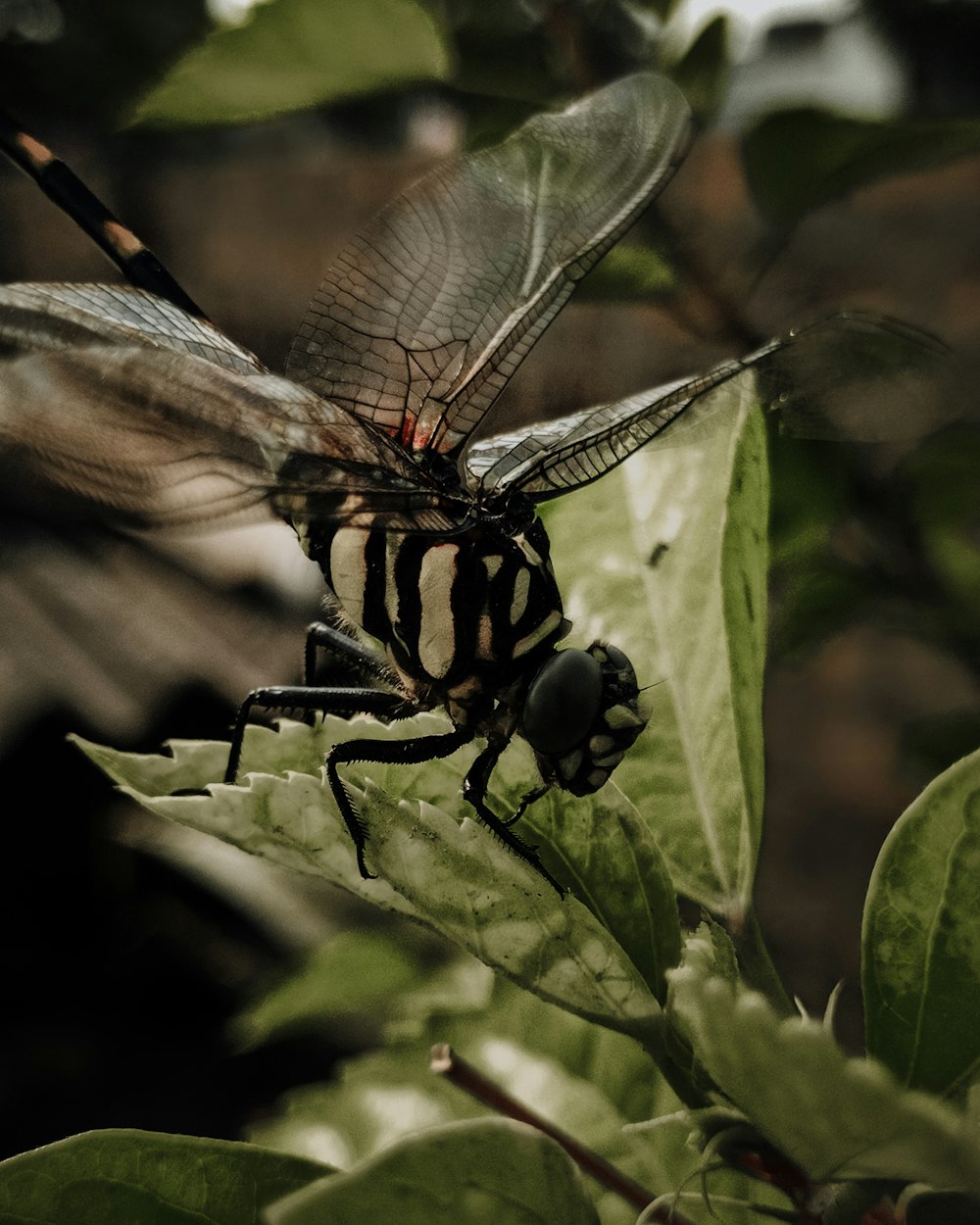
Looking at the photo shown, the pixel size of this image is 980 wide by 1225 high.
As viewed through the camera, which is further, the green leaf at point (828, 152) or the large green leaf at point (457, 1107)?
the green leaf at point (828, 152)

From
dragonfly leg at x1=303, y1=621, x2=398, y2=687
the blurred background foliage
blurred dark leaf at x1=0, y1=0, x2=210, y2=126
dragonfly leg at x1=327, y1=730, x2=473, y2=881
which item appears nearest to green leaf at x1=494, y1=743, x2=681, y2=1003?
dragonfly leg at x1=327, y1=730, x2=473, y2=881

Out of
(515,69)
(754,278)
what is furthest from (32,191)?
(754,278)

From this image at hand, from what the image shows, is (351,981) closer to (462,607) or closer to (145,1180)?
(462,607)

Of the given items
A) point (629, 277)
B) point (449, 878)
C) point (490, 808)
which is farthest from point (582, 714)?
point (629, 277)

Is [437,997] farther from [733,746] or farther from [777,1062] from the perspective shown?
[777,1062]

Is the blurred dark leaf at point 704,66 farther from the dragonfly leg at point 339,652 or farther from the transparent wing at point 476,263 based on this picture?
the dragonfly leg at point 339,652

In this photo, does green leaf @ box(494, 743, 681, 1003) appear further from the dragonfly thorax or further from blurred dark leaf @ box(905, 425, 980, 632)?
blurred dark leaf @ box(905, 425, 980, 632)

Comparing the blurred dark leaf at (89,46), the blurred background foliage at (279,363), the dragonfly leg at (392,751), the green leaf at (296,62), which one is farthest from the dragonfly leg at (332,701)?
the blurred dark leaf at (89,46)
